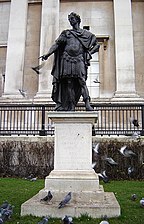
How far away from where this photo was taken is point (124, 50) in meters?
18.8

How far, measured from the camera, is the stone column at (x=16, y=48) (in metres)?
19.0

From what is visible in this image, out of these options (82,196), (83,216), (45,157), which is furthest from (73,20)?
(45,157)

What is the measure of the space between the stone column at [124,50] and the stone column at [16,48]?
6.15 metres

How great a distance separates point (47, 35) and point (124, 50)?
5.04 m

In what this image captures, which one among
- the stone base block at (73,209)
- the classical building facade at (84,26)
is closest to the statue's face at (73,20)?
the stone base block at (73,209)

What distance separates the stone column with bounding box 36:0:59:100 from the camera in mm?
18547

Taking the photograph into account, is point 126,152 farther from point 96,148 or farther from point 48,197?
point 48,197

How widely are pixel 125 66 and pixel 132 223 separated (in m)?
14.6

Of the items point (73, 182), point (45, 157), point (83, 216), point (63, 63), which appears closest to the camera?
point (83, 216)

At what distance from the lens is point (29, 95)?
1977cm

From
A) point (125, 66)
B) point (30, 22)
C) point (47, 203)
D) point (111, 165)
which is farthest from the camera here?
point (30, 22)

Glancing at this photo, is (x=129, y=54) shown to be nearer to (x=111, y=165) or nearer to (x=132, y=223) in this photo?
(x=111, y=165)

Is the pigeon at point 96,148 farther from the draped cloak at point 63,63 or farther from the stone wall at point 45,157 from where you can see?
the draped cloak at point 63,63

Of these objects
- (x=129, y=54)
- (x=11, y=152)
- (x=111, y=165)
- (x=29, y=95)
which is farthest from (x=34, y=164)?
(x=129, y=54)
